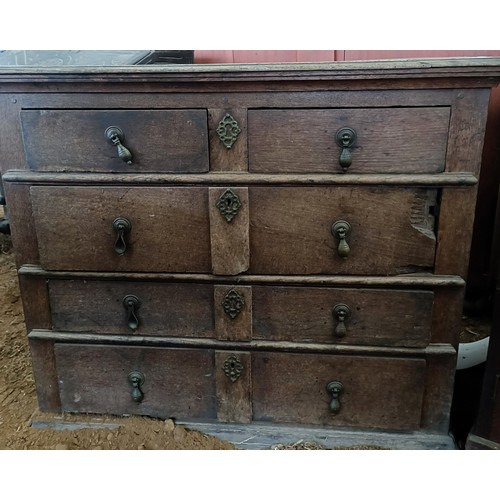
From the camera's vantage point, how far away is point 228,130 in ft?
4.43

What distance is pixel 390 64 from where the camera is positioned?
1.26 metres

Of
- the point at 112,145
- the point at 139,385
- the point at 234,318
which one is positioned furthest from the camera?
the point at 139,385

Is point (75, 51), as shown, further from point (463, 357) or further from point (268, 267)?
point (463, 357)

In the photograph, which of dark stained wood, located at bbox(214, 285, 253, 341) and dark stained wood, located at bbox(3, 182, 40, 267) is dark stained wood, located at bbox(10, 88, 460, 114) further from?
dark stained wood, located at bbox(214, 285, 253, 341)

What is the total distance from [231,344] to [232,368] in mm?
79

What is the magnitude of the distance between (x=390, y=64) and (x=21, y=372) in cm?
172

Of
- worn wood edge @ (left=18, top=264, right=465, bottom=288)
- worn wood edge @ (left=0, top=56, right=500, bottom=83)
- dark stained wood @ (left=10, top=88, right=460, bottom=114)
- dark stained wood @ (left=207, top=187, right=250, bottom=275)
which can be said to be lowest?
worn wood edge @ (left=18, top=264, right=465, bottom=288)

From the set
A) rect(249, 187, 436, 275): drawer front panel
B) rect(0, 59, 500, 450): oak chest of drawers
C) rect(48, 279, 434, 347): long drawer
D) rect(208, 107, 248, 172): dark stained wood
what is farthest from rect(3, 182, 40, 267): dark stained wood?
rect(249, 187, 436, 275): drawer front panel

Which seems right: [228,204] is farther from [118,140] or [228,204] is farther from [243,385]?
[243,385]

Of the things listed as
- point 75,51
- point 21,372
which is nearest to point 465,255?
point 75,51

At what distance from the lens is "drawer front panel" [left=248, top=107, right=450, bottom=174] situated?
1.31m

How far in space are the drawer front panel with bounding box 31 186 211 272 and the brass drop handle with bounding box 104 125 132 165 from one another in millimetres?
98

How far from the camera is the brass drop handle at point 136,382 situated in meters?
1.59

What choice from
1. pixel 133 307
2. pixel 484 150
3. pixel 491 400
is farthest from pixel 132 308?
pixel 484 150
